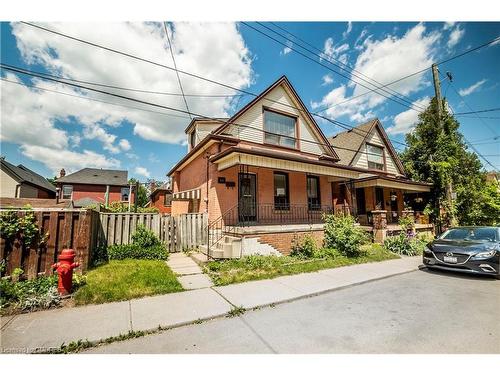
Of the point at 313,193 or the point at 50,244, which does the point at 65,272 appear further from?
the point at 313,193

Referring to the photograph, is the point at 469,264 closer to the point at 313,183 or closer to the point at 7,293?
the point at 313,183

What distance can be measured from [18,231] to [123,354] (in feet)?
14.6

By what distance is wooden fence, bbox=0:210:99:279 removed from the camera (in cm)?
536

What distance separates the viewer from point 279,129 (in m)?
13.6

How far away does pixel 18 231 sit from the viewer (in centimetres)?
543

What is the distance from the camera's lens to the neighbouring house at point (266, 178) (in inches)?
372

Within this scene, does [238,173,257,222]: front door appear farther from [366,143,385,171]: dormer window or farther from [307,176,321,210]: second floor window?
[366,143,385,171]: dormer window

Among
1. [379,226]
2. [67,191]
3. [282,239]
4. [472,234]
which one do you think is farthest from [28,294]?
[67,191]

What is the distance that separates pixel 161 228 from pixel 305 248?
6.11 m

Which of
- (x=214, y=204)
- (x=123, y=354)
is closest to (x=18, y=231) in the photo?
(x=123, y=354)

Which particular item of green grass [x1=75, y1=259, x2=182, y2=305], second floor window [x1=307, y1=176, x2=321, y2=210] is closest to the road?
green grass [x1=75, y1=259, x2=182, y2=305]

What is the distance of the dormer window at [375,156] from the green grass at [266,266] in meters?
11.5

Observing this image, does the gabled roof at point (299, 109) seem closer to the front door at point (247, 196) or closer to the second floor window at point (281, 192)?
the front door at point (247, 196)

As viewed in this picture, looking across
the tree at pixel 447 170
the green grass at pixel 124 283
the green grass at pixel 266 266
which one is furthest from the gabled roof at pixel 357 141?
the green grass at pixel 124 283
